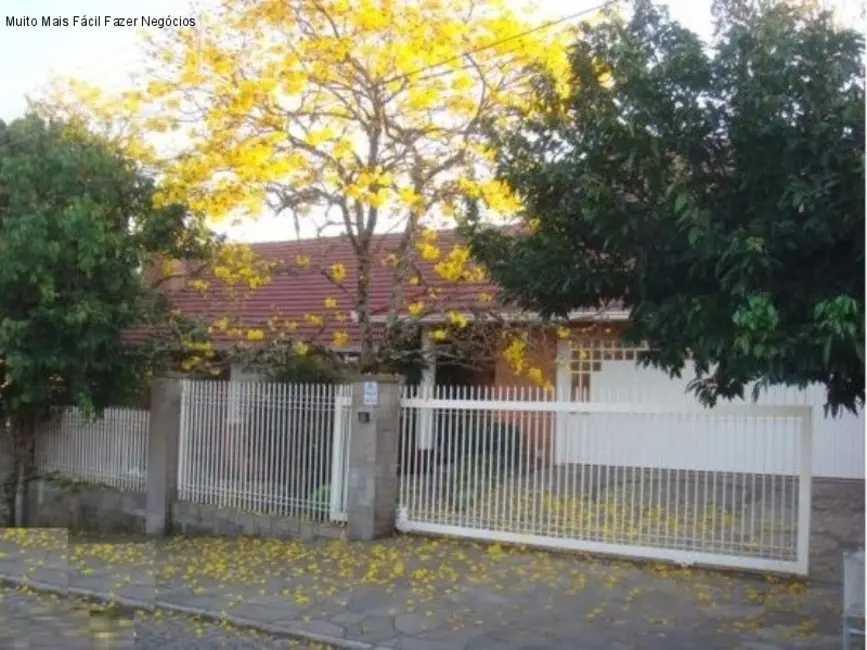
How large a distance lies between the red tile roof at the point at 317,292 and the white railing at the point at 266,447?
1761 millimetres

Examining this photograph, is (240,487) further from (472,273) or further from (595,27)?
(595,27)

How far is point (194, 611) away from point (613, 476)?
13.2 feet

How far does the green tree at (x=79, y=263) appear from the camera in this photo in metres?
10.6

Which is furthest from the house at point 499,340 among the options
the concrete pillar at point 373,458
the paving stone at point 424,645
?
the paving stone at point 424,645

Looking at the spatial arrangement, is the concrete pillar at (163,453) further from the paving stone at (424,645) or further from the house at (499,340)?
the paving stone at (424,645)

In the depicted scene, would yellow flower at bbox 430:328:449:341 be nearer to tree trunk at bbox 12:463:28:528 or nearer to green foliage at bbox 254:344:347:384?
green foliage at bbox 254:344:347:384

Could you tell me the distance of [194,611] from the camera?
7.56 metres

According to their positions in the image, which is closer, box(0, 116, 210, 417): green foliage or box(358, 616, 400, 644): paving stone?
box(358, 616, 400, 644): paving stone

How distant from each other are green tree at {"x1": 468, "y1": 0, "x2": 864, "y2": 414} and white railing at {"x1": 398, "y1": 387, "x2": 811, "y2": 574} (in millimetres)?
2556

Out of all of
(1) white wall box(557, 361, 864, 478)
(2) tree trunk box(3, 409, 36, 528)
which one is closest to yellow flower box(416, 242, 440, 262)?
(1) white wall box(557, 361, 864, 478)

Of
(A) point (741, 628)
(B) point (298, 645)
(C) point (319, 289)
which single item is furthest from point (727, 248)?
(C) point (319, 289)

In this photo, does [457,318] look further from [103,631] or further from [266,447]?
[103,631]

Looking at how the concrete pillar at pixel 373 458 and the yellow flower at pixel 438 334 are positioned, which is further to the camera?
the yellow flower at pixel 438 334

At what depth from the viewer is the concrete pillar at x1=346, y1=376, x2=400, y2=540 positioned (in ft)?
32.9
